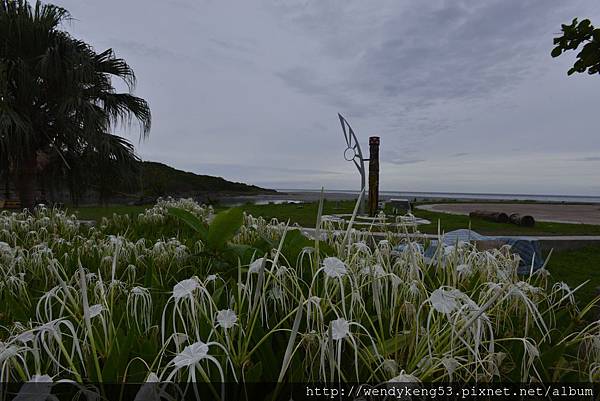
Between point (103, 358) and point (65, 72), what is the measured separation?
7.54 m

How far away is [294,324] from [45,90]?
823 centimetres

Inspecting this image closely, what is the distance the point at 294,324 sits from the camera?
612 millimetres

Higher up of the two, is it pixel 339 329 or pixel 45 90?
pixel 45 90

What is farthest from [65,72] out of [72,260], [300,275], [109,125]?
[300,275]

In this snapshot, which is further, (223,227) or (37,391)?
(223,227)

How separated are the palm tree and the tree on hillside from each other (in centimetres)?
681

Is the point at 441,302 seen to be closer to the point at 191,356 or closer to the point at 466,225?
the point at 191,356

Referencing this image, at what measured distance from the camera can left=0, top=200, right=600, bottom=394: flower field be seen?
706 millimetres

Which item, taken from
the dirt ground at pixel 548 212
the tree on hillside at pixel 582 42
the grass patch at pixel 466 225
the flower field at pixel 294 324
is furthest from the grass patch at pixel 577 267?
the dirt ground at pixel 548 212

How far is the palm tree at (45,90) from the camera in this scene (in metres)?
6.55

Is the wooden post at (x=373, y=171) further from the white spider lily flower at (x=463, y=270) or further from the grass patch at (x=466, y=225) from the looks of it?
the white spider lily flower at (x=463, y=270)

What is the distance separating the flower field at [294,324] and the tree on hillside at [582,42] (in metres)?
1.90

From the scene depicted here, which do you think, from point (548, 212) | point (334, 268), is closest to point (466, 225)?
point (334, 268)

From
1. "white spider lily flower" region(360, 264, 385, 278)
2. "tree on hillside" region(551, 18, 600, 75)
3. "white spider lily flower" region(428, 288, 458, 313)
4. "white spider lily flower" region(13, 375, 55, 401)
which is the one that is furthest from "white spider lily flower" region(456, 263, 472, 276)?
"tree on hillside" region(551, 18, 600, 75)
